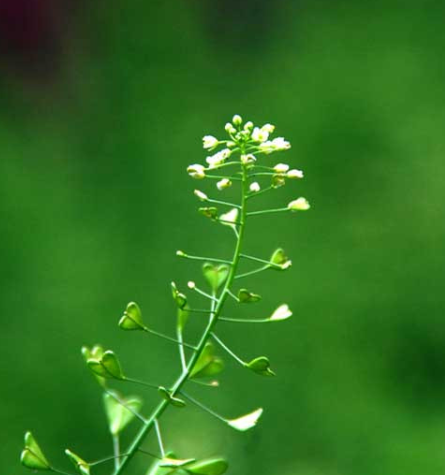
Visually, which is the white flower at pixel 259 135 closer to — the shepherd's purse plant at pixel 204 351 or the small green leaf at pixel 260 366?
the shepherd's purse plant at pixel 204 351

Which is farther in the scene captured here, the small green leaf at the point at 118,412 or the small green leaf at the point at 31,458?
the small green leaf at the point at 118,412

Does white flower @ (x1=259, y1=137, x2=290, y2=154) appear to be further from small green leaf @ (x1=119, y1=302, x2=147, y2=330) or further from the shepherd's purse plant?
small green leaf @ (x1=119, y1=302, x2=147, y2=330)

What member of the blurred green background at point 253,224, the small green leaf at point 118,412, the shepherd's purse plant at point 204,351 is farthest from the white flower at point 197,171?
the blurred green background at point 253,224

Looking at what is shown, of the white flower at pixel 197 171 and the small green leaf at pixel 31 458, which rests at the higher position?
the white flower at pixel 197 171

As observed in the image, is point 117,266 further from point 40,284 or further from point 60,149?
point 60,149

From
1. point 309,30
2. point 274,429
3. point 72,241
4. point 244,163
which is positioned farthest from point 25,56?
point 244,163


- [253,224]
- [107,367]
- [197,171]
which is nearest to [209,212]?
[197,171]

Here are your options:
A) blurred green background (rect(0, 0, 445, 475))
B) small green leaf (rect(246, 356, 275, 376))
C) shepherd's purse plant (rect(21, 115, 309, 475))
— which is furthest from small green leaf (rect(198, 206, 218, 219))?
blurred green background (rect(0, 0, 445, 475))

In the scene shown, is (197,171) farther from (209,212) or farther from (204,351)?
(204,351)
